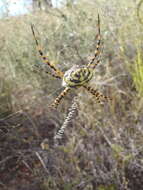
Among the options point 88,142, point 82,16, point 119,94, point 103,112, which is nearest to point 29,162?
point 88,142

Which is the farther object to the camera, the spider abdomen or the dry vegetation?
the dry vegetation

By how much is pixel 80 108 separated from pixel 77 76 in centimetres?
169

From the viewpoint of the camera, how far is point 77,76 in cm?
63

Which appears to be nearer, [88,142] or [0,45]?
[88,142]

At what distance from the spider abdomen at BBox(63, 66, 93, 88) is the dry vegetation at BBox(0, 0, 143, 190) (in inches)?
40.9

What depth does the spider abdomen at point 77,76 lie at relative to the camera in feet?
2.04

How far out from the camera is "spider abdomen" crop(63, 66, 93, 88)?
0.62 metres

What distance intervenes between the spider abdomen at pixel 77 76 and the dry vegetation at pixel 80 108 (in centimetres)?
104

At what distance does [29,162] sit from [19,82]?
1.03 meters

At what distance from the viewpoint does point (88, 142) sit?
2277 millimetres

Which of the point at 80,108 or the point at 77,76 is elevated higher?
the point at 77,76

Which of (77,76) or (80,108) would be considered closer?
(77,76)

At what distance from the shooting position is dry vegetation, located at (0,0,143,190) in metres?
2.07

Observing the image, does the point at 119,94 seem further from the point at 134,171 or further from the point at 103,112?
the point at 134,171
